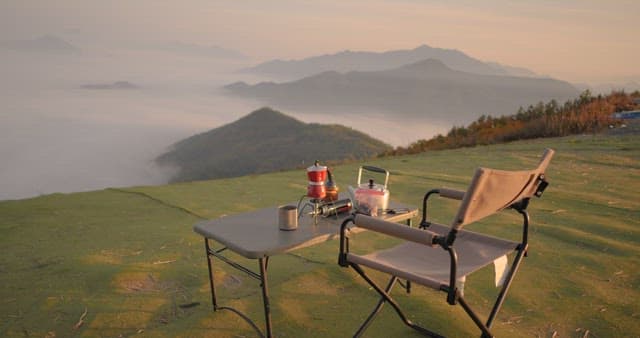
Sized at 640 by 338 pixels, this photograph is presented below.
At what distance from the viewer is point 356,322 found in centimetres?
273

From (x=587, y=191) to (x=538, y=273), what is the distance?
3001 millimetres

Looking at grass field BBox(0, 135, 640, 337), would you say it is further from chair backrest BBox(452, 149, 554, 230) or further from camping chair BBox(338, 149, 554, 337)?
chair backrest BBox(452, 149, 554, 230)

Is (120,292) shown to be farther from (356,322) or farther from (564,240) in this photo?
(564,240)

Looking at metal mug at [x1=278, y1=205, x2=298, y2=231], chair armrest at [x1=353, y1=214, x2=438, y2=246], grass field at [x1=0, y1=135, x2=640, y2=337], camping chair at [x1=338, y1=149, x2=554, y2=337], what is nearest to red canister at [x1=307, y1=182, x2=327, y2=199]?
metal mug at [x1=278, y1=205, x2=298, y2=231]

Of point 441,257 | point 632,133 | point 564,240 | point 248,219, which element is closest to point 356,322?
point 441,257

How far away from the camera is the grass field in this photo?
2.74 metres

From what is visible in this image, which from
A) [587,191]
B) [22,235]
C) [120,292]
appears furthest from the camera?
[587,191]

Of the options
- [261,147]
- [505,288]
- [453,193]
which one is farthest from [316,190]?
[261,147]

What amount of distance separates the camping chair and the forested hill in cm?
6420

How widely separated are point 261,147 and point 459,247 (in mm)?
94007

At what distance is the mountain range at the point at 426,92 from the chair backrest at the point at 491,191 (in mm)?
134326

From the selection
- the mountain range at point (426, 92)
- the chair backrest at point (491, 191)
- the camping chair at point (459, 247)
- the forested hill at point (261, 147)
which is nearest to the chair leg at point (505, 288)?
the camping chair at point (459, 247)

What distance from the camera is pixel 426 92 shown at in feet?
527

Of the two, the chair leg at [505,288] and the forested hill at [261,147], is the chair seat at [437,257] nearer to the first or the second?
the chair leg at [505,288]
